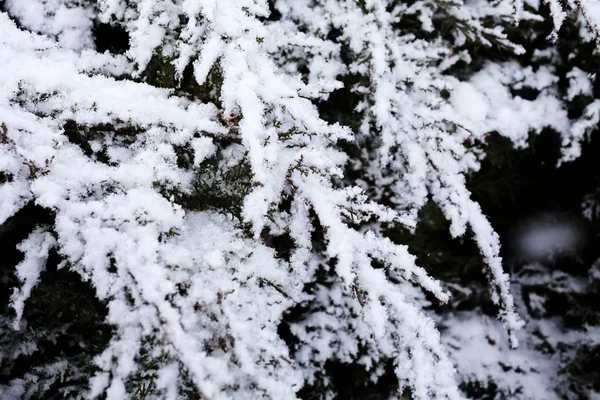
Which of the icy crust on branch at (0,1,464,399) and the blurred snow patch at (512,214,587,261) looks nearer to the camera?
the icy crust on branch at (0,1,464,399)

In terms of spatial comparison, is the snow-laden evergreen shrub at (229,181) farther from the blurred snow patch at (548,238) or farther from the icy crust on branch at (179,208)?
the blurred snow patch at (548,238)

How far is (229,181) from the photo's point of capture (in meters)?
1.70

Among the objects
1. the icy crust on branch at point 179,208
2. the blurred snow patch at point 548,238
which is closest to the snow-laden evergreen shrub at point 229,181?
the icy crust on branch at point 179,208

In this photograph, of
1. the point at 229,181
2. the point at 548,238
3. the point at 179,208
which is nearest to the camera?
the point at 179,208

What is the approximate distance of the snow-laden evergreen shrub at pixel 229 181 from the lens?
122 cm

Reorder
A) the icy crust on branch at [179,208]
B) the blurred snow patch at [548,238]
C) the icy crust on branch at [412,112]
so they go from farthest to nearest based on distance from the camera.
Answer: the blurred snow patch at [548,238]
the icy crust on branch at [412,112]
the icy crust on branch at [179,208]

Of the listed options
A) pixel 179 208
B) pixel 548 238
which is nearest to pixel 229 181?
pixel 179 208

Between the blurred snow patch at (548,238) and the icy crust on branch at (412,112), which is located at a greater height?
the icy crust on branch at (412,112)

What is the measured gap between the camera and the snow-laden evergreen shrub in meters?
1.22

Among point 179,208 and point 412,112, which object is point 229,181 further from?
point 412,112

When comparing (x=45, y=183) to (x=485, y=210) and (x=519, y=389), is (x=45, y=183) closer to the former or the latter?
(x=485, y=210)

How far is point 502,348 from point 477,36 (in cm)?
211

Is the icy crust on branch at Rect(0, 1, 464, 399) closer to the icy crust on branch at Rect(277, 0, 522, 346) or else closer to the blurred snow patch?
the icy crust on branch at Rect(277, 0, 522, 346)

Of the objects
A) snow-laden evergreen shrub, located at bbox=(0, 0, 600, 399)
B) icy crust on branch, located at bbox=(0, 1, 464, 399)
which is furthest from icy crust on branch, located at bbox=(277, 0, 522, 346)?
icy crust on branch, located at bbox=(0, 1, 464, 399)
